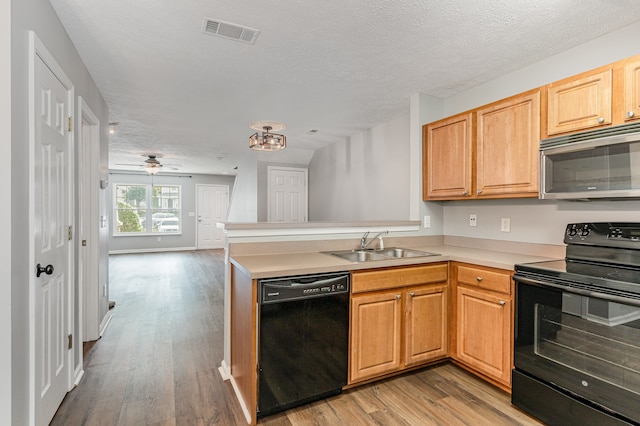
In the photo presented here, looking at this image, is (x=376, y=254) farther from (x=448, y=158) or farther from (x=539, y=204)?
(x=539, y=204)

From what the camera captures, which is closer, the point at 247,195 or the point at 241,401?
the point at 241,401

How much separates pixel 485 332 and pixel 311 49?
2358 mm

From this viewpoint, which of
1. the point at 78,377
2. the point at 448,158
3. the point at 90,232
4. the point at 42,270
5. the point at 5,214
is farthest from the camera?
the point at 90,232

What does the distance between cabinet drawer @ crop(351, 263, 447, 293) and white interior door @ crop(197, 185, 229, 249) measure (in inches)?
327

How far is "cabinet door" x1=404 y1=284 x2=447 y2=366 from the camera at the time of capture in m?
2.33

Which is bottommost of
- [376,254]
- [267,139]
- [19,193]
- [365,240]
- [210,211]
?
[376,254]

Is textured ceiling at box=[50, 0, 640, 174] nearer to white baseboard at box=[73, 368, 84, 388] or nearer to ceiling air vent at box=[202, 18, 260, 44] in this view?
ceiling air vent at box=[202, 18, 260, 44]

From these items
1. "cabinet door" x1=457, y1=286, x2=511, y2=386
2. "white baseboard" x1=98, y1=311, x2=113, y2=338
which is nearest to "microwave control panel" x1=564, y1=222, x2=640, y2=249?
"cabinet door" x1=457, y1=286, x2=511, y2=386

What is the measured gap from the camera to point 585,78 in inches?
77.2

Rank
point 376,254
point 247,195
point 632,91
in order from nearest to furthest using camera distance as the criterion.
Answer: point 632,91 → point 376,254 → point 247,195

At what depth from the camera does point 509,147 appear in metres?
2.38

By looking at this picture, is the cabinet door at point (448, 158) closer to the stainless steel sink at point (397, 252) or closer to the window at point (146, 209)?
the stainless steel sink at point (397, 252)

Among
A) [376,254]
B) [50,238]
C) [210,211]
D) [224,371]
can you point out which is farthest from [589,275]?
[210,211]

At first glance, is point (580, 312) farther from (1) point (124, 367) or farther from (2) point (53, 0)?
(2) point (53, 0)
